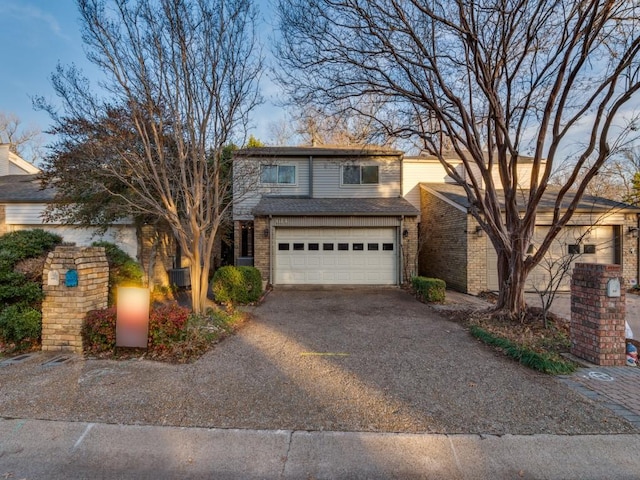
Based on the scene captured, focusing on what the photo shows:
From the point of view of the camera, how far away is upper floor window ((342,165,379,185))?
43.7 feet

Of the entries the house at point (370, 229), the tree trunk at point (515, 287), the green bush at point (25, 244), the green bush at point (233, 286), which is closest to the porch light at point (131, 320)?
the green bush at point (25, 244)

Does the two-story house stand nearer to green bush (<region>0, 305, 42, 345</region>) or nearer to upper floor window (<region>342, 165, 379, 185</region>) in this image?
upper floor window (<region>342, 165, 379, 185</region>)

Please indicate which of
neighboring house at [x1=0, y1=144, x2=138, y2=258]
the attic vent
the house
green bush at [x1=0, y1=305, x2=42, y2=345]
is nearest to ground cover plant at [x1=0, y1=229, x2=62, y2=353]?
green bush at [x1=0, y1=305, x2=42, y2=345]

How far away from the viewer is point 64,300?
4.81 meters

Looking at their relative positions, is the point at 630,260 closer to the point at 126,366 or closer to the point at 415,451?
the point at 415,451

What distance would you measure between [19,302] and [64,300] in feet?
2.85

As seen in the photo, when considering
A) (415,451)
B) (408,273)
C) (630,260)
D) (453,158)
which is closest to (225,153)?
(408,273)

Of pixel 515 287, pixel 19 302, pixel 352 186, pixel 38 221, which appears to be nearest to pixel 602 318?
pixel 515 287

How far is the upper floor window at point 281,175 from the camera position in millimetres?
13281

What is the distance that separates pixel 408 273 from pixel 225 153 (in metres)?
7.52

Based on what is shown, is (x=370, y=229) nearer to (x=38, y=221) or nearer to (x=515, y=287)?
(x=515, y=287)

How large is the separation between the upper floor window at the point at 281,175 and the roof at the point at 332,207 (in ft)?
2.58

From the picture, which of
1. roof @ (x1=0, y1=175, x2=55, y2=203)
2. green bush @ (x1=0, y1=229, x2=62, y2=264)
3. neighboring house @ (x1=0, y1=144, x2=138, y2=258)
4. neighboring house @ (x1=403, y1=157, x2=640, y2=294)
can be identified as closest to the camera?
green bush @ (x1=0, y1=229, x2=62, y2=264)

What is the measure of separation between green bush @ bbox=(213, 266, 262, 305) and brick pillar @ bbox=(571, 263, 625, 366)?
7.27 metres
